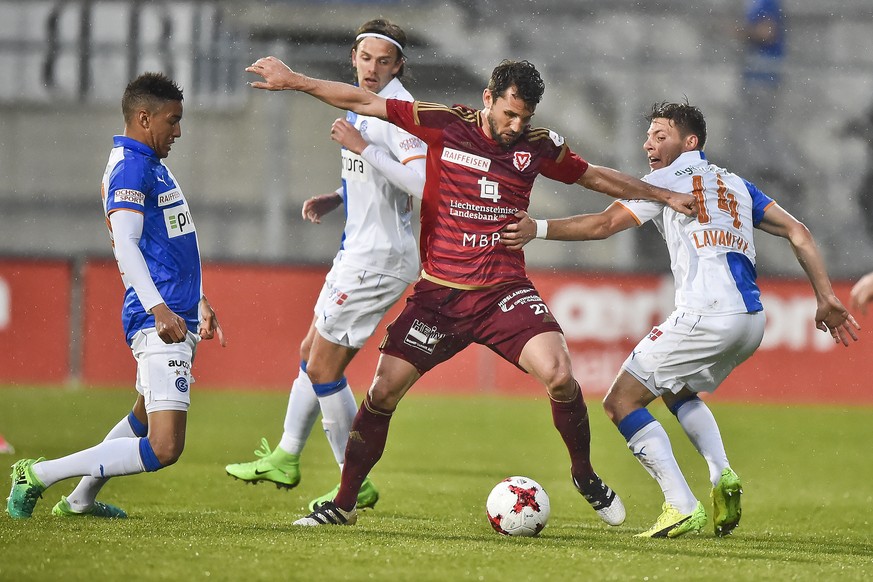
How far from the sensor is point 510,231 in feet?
19.2

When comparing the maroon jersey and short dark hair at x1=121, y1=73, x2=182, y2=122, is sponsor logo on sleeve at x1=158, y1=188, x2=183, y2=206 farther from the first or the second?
the maroon jersey

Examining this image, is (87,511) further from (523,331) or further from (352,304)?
(523,331)

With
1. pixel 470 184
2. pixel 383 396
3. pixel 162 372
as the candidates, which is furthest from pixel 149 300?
pixel 470 184

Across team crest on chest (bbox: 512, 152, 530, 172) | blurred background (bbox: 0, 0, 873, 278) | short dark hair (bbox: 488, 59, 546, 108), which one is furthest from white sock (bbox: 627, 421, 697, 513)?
blurred background (bbox: 0, 0, 873, 278)

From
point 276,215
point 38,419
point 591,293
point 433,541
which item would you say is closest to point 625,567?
point 433,541

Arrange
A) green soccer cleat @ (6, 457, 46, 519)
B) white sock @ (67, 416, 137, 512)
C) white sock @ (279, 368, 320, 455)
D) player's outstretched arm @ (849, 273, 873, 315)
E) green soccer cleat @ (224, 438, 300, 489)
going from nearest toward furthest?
player's outstretched arm @ (849, 273, 873, 315), green soccer cleat @ (6, 457, 46, 519), white sock @ (67, 416, 137, 512), green soccer cleat @ (224, 438, 300, 489), white sock @ (279, 368, 320, 455)

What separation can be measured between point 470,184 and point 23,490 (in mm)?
2433

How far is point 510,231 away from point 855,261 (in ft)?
35.7

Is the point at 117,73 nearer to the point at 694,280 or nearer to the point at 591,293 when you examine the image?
the point at 591,293

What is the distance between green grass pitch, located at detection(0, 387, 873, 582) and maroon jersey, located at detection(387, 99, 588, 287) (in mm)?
1240

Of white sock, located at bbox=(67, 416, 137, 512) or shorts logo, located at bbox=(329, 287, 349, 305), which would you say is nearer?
white sock, located at bbox=(67, 416, 137, 512)

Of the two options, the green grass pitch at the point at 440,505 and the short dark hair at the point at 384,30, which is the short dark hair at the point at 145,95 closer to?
the short dark hair at the point at 384,30

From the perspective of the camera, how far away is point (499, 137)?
5.85 m

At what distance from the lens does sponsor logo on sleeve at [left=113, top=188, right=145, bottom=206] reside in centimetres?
552
